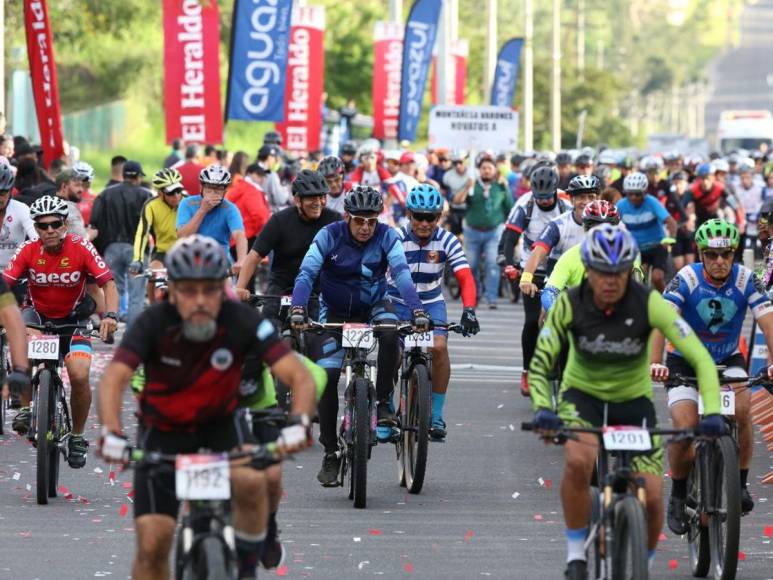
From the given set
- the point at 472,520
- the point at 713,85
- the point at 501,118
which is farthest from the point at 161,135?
the point at 713,85

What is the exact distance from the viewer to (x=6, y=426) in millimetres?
15680

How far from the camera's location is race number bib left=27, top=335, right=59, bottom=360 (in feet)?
39.8

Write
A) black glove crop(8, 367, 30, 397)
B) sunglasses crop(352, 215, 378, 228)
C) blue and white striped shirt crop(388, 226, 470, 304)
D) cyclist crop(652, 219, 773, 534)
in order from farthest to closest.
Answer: blue and white striped shirt crop(388, 226, 470, 304) → sunglasses crop(352, 215, 378, 228) → cyclist crop(652, 219, 773, 534) → black glove crop(8, 367, 30, 397)

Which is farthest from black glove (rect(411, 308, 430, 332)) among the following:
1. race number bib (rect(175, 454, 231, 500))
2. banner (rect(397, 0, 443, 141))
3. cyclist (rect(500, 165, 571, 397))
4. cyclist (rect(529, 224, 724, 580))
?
banner (rect(397, 0, 443, 141))

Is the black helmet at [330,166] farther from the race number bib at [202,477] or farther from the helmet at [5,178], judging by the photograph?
the race number bib at [202,477]

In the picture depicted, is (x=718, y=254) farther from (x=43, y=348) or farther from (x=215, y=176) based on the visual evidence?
(x=215, y=176)

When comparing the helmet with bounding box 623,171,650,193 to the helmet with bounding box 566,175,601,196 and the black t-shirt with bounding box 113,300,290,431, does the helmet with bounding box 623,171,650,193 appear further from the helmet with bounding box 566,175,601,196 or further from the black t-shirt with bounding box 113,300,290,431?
the black t-shirt with bounding box 113,300,290,431

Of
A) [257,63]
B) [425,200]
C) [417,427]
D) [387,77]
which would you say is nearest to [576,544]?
[417,427]

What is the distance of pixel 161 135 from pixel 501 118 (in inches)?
1587

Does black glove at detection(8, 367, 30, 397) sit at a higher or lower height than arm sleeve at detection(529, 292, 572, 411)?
lower

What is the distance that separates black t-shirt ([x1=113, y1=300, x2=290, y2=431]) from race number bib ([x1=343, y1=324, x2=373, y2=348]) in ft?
14.0

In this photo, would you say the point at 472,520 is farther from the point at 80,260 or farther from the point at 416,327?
the point at 80,260

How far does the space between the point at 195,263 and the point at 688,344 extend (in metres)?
2.28

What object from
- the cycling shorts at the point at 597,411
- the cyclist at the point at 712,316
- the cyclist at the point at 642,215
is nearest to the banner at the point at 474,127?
the cyclist at the point at 642,215
